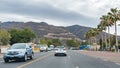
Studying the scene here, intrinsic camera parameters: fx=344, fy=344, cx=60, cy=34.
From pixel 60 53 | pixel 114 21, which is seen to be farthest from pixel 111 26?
pixel 60 53

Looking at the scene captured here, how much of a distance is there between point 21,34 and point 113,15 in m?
72.1

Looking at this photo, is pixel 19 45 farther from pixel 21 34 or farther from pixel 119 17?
pixel 21 34

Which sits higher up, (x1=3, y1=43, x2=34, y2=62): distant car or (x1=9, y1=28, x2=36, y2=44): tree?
(x1=9, y1=28, x2=36, y2=44): tree

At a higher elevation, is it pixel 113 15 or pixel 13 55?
pixel 113 15

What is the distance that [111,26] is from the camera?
10925 centimetres

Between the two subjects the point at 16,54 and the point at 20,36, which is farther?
the point at 20,36

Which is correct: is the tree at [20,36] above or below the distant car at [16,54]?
above

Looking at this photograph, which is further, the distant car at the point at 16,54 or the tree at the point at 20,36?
the tree at the point at 20,36

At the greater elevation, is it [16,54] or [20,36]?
[20,36]

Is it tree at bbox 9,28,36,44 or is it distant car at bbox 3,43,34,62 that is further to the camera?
tree at bbox 9,28,36,44

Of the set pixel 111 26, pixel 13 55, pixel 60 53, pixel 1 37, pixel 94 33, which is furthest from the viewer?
pixel 94 33

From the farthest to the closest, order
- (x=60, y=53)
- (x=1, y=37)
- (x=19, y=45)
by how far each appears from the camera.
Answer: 1. (x=1, y=37)
2. (x=60, y=53)
3. (x=19, y=45)

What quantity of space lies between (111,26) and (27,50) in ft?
256

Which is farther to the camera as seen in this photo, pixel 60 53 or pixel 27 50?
pixel 60 53
